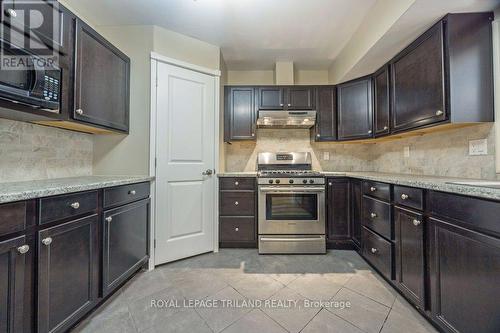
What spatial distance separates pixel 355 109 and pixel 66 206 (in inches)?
120

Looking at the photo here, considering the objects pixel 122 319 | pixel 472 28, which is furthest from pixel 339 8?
pixel 122 319

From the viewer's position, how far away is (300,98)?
289 cm

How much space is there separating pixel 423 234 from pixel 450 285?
29cm

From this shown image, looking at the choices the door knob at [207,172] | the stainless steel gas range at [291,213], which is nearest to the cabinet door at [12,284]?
the door knob at [207,172]

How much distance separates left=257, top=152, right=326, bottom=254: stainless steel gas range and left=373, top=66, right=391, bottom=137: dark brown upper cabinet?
887mm

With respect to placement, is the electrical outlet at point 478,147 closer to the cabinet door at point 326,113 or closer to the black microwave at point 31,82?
the cabinet door at point 326,113

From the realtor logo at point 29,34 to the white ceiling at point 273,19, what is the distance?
2.55ft

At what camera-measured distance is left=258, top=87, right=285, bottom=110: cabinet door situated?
2.88 metres

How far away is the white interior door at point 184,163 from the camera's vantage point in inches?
Result: 83.9

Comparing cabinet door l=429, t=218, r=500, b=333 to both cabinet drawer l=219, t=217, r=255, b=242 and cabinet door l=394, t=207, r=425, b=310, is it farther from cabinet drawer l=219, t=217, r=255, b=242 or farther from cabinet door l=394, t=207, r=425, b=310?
cabinet drawer l=219, t=217, r=255, b=242

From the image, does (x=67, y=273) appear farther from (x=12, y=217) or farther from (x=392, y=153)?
(x=392, y=153)

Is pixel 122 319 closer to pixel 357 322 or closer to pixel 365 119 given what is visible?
pixel 357 322

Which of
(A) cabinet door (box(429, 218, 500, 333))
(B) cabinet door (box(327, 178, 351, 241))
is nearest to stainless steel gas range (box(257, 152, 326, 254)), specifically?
(B) cabinet door (box(327, 178, 351, 241))

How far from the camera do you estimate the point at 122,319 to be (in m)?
1.38
